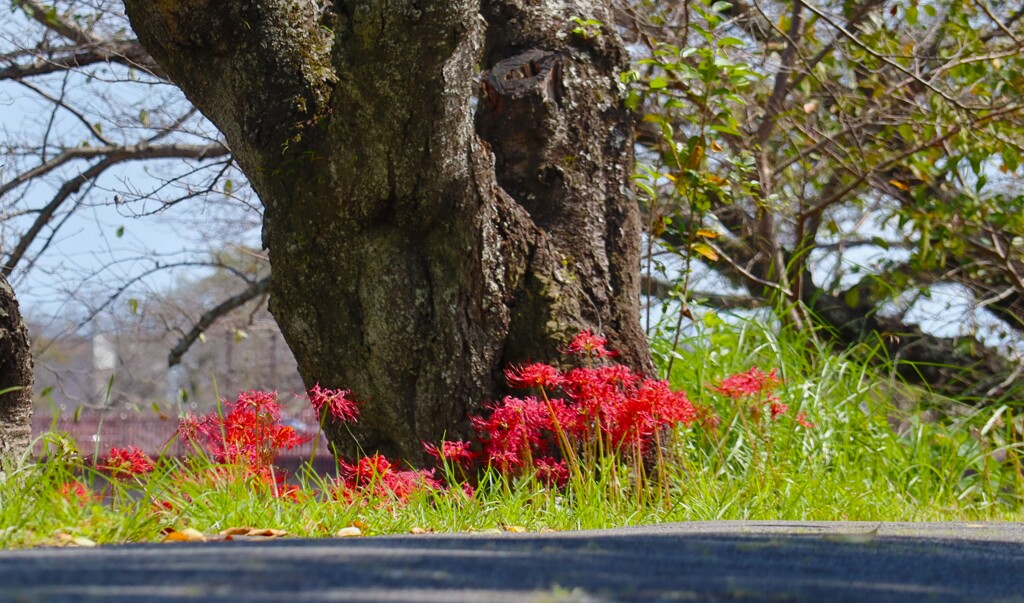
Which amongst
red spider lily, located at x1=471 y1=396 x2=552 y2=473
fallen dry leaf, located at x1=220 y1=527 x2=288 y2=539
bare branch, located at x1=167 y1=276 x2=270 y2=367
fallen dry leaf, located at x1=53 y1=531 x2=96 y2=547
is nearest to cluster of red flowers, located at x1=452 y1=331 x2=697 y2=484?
red spider lily, located at x1=471 y1=396 x2=552 y2=473

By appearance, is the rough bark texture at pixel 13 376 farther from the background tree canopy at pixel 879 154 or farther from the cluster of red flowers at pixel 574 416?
the background tree canopy at pixel 879 154

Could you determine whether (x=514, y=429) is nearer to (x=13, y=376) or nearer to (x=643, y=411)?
(x=643, y=411)

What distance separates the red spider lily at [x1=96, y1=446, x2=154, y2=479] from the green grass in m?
0.04

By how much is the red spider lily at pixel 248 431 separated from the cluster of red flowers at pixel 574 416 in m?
0.54

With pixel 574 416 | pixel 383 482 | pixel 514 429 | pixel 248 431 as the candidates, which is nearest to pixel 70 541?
pixel 248 431

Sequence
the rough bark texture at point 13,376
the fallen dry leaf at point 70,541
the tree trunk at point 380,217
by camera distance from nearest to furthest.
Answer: the fallen dry leaf at point 70,541 < the rough bark texture at point 13,376 < the tree trunk at point 380,217

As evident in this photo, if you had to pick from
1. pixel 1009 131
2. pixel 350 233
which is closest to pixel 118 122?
pixel 350 233

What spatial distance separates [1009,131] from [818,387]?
2532 millimetres

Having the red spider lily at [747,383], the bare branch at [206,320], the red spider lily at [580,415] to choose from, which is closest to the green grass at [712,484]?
the red spider lily at [580,415]

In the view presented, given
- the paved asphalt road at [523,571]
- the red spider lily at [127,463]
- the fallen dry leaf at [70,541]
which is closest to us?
the paved asphalt road at [523,571]

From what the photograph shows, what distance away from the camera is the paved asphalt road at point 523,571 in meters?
1.13

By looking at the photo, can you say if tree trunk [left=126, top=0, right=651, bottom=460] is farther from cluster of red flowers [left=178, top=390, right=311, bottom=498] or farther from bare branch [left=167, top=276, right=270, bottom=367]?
bare branch [left=167, top=276, right=270, bottom=367]

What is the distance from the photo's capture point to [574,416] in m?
3.11

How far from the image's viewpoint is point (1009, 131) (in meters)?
6.14
